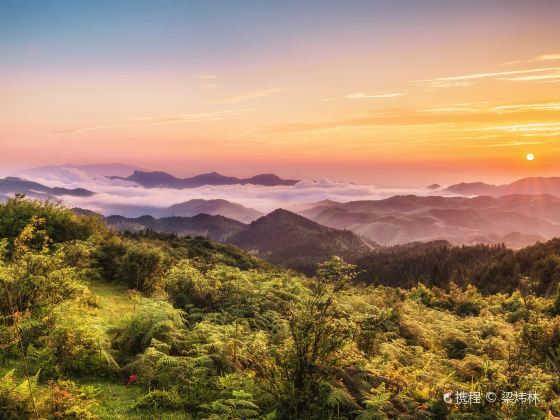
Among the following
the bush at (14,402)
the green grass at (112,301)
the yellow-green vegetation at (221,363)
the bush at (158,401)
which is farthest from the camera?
the green grass at (112,301)

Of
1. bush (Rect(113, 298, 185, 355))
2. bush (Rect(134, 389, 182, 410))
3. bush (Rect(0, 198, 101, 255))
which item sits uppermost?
bush (Rect(0, 198, 101, 255))

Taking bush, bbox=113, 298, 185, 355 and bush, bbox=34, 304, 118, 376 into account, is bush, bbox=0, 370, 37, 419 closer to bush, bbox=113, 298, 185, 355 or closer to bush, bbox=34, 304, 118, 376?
bush, bbox=34, 304, 118, 376

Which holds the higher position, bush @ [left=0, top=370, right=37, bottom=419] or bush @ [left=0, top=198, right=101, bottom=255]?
bush @ [left=0, top=198, right=101, bottom=255]

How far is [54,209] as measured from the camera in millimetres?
23438

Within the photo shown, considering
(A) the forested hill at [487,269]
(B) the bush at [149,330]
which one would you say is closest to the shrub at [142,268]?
(B) the bush at [149,330]

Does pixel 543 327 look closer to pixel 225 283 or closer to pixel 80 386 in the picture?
pixel 225 283

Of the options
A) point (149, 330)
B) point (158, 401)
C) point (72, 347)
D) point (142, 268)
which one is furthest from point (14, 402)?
point (142, 268)

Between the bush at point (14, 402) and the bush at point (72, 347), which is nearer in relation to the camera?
the bush at point (14, 402)

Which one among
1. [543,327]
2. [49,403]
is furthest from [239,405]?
[543,327]

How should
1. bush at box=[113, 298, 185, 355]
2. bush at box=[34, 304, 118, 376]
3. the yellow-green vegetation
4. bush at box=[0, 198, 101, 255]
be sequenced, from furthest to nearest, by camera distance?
bush at box=[0, 198, 101, 255]
bush at box=[113, 298, 185, 355]
bush at box=[34, 304, 118, 376]
the yellow-green vegetation

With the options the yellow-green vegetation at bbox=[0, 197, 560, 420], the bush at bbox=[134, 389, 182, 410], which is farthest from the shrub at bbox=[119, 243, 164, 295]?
the bush at bbox=[134, 389, 182, 410]

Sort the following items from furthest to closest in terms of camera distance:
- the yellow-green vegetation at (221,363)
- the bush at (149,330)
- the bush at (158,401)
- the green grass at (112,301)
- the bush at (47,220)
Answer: the bush at (47,220), the green grass at (112,301), the bush at (149,330), the bush at (158,401), the yellow-green vegetation at (221,363)

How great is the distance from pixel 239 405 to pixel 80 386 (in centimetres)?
414

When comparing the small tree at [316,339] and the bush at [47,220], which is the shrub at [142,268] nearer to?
the bush at [47,220]
